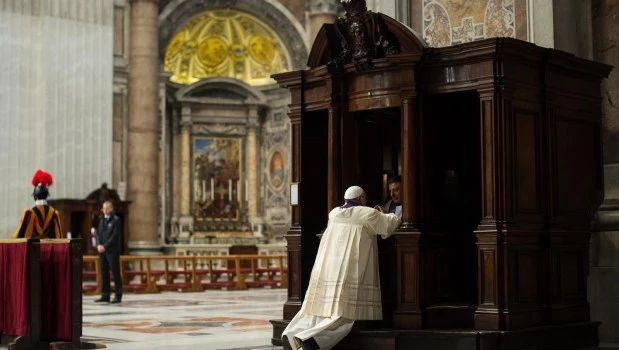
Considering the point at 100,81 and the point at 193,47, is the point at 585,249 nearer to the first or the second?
the point at 100,81

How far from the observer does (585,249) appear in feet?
29.8

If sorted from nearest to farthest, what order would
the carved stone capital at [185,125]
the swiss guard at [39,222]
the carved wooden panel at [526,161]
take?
the carved wooden panel at [526,161] < the swiss guard at [39,222] < the carved stone capital at [185,125]

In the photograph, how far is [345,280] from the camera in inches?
317

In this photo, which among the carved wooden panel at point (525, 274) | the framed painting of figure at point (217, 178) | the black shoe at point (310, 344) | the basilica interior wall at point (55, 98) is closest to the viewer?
the black shoe at point (310, 344)

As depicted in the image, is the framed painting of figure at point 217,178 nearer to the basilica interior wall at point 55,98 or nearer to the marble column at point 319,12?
the marble column at point 319,12

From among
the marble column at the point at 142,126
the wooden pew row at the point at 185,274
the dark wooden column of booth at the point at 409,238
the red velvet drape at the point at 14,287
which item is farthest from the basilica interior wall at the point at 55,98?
the dark wooden column of booth at the point at 409,238

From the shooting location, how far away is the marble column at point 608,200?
30.6ft

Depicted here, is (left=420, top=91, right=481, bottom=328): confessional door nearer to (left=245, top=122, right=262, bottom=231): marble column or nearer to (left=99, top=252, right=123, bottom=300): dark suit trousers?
(left=99, top=252, right=123, bottom=300): dark suit trousers

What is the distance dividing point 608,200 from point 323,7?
1727cm

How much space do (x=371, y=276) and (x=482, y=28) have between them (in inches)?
143

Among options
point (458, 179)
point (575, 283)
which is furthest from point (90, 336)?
point (575, 283)

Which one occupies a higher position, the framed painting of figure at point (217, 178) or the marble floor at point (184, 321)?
the framed painting of figure at point (217, 178)

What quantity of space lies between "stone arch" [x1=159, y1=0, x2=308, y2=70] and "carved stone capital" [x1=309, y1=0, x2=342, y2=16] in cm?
53

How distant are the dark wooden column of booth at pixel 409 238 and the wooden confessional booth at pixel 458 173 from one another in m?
0.01
